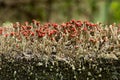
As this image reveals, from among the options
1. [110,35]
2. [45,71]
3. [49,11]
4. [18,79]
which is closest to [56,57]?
[45,71]

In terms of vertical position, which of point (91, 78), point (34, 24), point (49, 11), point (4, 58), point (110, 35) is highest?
point (49, 11)

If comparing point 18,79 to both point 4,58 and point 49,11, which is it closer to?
point 4,58

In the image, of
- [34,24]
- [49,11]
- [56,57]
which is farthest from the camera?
[49,11]

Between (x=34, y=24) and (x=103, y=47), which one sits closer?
(x=103, y=47)

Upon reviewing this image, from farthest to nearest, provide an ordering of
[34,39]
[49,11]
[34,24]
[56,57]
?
[49,11]
[34,24]
[34,39]
[56,57]

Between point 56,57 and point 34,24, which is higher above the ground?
point 34,24

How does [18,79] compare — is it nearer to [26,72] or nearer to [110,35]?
[26,72]
